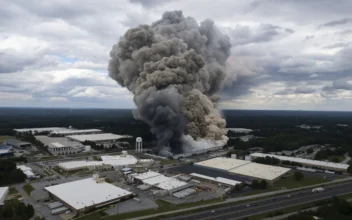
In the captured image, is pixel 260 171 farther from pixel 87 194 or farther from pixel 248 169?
pixel 87 194

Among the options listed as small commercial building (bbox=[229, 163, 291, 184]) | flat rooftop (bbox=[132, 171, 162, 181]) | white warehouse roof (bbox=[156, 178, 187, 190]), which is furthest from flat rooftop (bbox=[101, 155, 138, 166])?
small commercial building (bbox=[229, 163, 291, 184])

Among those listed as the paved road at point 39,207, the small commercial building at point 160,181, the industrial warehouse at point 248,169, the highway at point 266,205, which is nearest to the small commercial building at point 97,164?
the small commercial building at point 160,181

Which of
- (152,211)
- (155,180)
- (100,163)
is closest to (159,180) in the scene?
(155,180)

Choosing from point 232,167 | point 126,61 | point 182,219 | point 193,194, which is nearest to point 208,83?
point 126,61

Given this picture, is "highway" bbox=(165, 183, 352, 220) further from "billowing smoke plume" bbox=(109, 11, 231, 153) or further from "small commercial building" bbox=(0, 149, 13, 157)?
"small commercial building" bbox=(0, 149, 13, 157)

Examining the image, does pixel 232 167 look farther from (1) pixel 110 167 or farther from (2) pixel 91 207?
(2) pixel 91 207

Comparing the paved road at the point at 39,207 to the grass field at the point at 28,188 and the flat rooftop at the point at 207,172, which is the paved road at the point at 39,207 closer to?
the grass field at the point at 28,188
